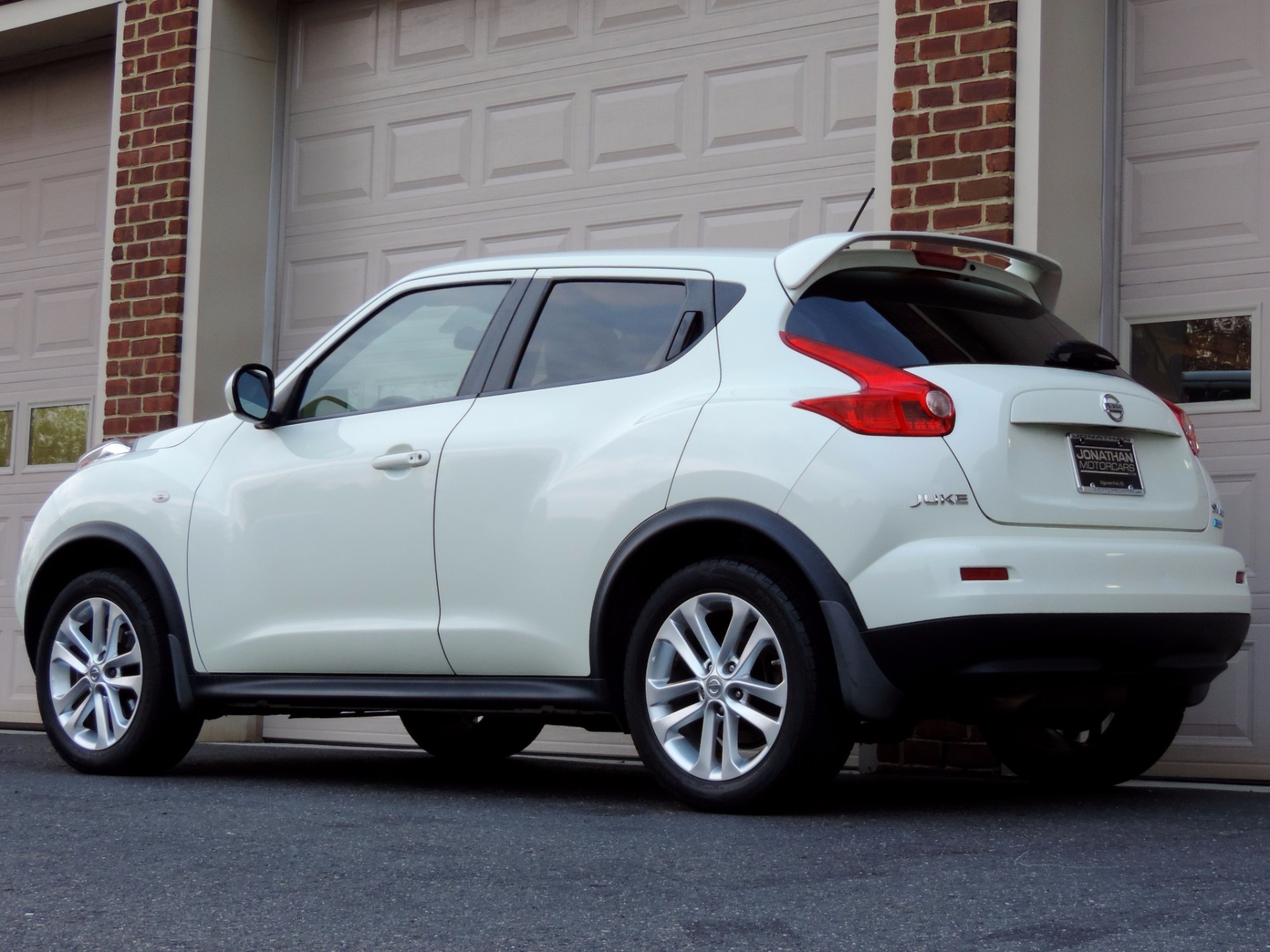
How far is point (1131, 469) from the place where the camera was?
4805 millimetres

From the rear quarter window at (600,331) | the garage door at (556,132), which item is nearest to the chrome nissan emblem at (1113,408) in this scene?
the rear quarter window at (600,331)

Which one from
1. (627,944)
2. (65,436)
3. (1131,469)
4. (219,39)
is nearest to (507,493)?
(1131,469)

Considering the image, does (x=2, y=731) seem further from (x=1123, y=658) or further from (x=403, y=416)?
(x=1123, y=658)

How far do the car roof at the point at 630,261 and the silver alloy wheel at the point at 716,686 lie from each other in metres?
1.03

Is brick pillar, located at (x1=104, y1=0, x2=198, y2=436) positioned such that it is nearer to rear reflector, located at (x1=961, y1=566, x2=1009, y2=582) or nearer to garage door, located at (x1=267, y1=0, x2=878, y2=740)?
garage door, located at (x1=267, y1=0, x2=878, y2=740)

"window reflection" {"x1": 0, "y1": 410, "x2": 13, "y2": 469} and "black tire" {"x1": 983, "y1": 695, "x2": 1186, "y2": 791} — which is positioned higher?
"window reflection" {"x1": 0, "y1": 410, "x2": 13, "y2": 469}

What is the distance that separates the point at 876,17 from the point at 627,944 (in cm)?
554

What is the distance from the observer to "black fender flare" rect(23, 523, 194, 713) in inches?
237

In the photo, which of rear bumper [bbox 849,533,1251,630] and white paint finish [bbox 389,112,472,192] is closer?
rear bumper [bbox 849,533,1251,630]

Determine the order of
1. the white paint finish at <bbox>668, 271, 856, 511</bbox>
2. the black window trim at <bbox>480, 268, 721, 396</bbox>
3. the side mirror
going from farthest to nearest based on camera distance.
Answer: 1. the side mirror
2. the black window trim at <bbox>480, 268, 721, 396</bbox>
3. the white paint finish at <bbox>668, 271, 856, 511</bbox>

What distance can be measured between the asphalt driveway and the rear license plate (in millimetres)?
887

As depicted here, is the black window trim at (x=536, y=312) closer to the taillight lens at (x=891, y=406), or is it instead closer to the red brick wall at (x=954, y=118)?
the taillight lens at (x=891, y=406)

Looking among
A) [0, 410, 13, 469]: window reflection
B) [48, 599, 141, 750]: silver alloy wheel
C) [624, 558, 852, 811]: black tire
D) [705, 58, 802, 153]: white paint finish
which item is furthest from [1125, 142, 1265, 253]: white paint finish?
[0, 410, 13, 469]: window reflection

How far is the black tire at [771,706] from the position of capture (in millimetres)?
4512
